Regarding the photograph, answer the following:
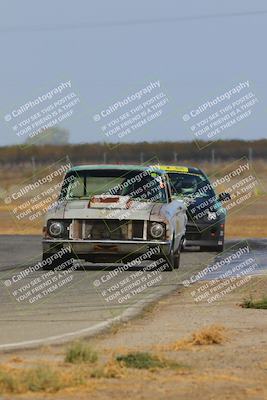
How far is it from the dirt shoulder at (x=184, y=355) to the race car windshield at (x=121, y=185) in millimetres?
5755

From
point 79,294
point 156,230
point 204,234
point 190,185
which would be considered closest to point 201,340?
point 79,294

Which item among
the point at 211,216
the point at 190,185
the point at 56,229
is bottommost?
the point at 211,216

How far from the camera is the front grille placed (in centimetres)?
1998

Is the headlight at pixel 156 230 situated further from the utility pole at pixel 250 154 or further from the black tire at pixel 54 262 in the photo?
the utility pole at pixel 250 154

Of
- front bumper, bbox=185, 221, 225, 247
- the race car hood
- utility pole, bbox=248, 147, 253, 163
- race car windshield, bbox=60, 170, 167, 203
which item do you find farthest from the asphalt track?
utility pole, bbox=248, 147, 253, 163

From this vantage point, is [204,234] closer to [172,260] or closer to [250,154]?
[172,260]

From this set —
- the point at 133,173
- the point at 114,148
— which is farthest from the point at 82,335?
the point at 114,148

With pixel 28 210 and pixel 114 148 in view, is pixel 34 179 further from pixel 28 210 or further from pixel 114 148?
pixel 28 210

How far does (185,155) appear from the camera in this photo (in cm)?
6656

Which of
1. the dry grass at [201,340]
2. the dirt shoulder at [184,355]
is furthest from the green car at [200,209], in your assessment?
the dry grass at [201,340]

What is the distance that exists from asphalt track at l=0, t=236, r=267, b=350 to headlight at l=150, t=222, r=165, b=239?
1.99 feet

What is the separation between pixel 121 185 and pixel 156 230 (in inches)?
70.6

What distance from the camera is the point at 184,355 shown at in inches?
426

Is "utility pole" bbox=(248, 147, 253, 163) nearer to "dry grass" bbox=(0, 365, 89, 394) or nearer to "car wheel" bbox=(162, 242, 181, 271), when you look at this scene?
"car wheel" bbox=(162, 242, 181, 271)
